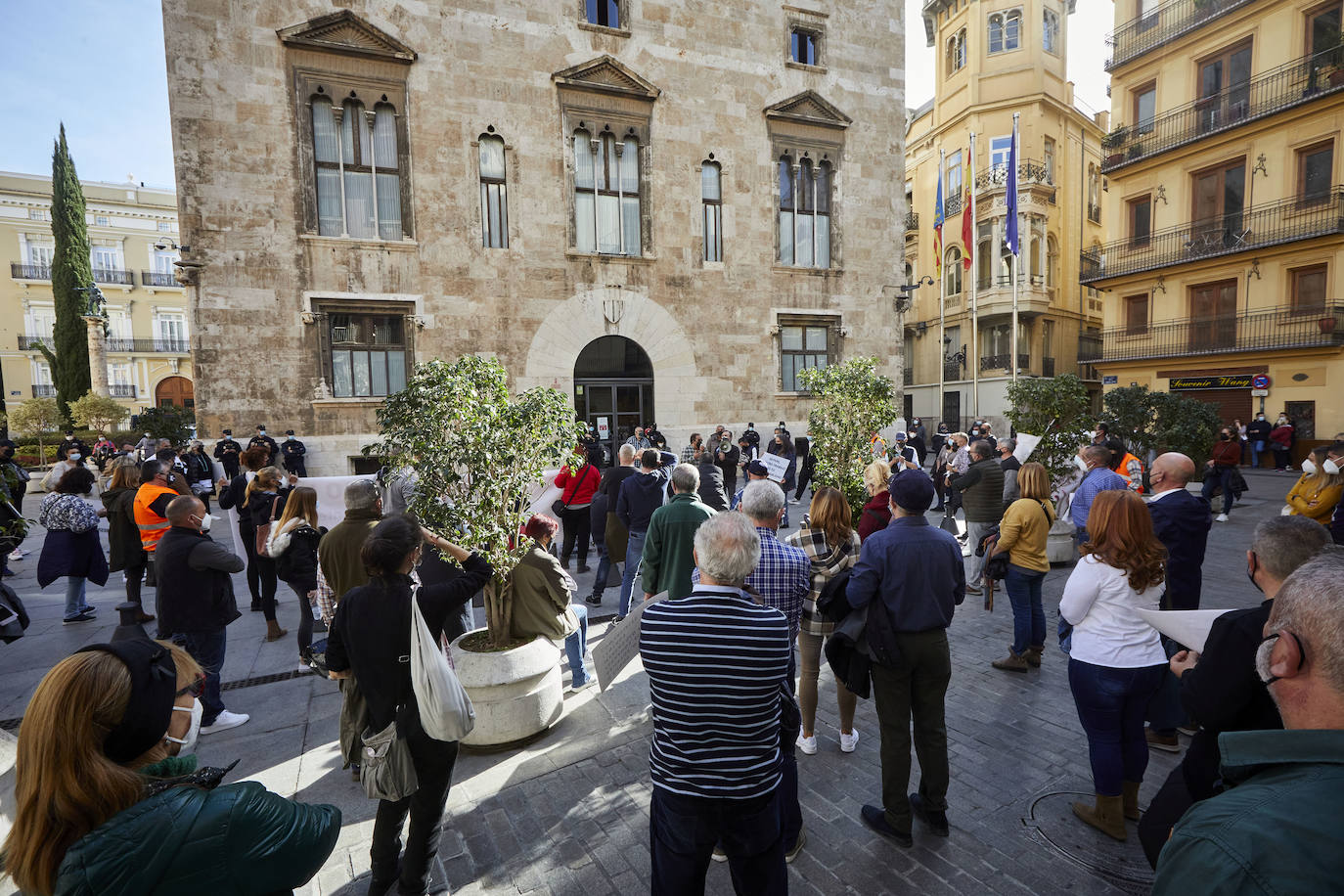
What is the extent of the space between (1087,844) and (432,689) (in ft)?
12.1

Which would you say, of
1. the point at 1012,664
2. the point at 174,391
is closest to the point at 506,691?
the point at 1012,664

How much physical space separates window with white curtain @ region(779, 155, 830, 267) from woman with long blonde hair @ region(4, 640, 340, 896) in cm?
1899

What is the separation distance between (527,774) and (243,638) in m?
4.70

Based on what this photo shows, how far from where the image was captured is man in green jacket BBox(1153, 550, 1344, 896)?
1.10m

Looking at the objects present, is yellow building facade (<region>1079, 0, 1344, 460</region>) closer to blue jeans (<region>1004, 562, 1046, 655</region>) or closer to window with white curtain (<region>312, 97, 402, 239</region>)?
blue jeans (<region>1004, 562, 1046, 655</region>)

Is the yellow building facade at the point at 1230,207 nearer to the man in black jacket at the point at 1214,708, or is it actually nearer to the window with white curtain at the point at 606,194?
the window with white curtain at the point at 606,194

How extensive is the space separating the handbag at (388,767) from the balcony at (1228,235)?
2923 cm

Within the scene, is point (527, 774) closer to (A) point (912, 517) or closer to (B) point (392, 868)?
(B) point (392, 868)

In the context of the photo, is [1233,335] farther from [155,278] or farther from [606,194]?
[155,278]

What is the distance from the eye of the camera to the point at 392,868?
127 inches

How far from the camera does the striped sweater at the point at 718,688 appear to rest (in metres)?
2.35

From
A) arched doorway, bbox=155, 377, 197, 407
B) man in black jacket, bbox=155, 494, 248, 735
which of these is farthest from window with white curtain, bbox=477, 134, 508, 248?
arched doorway, bbox=155, 377, 197, 407

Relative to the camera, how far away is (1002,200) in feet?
97.7

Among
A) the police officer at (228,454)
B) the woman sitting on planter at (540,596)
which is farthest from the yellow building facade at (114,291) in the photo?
the woman sitting on planter at (540,596)
